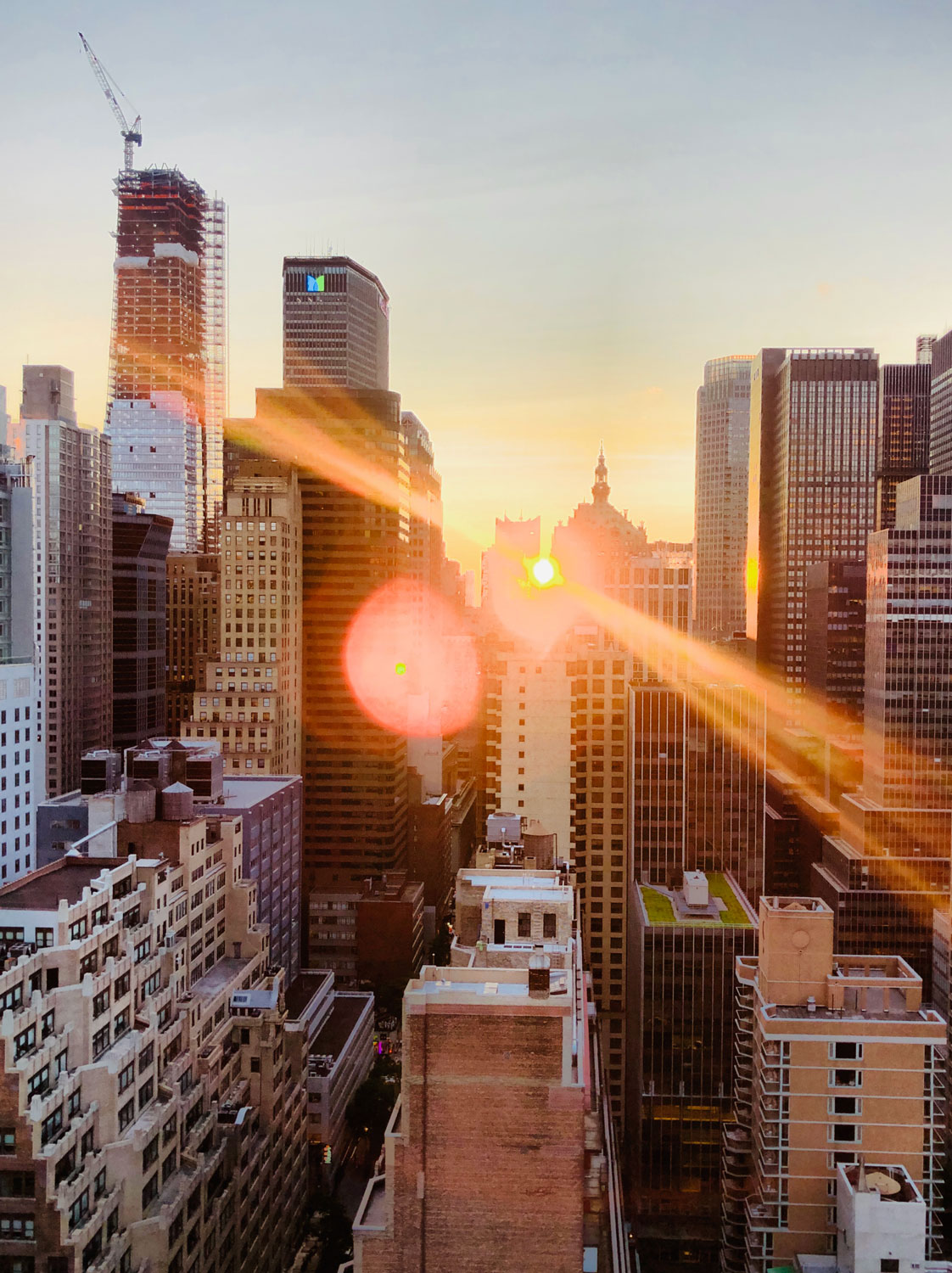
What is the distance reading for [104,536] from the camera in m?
180

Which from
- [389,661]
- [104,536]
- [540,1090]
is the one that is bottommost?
[540,1090]

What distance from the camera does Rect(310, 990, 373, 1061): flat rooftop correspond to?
90062 mm

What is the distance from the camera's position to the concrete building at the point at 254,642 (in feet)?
427

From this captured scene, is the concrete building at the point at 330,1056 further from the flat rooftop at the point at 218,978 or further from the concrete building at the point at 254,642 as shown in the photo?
the concrete building at the point at 254,642

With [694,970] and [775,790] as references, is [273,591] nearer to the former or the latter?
[694,970]

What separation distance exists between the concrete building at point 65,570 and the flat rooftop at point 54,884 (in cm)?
10923

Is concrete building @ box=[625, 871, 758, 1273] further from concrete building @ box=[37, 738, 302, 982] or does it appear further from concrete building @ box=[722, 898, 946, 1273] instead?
concrete building @ box=[722, 898, 946, 1273]

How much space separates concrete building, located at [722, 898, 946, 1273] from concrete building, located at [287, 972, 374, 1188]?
35.4m

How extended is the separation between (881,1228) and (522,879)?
22.1 m

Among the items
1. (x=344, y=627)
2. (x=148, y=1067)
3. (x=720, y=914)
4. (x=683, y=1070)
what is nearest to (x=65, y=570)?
(x=344, y=627)

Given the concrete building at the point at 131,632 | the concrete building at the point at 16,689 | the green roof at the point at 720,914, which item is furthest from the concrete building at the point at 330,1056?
the concrete building at the point at 131,632

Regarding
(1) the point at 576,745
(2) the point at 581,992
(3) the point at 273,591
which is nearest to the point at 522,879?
(2) the point at 581,992

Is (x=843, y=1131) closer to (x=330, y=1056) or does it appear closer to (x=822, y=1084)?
(x=822, y=1084)

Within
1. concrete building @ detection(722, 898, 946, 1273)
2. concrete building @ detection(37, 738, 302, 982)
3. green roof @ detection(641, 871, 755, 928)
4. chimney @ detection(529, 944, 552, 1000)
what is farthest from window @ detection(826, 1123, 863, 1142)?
concrete building @ detection(37, 738, 302, 982)
